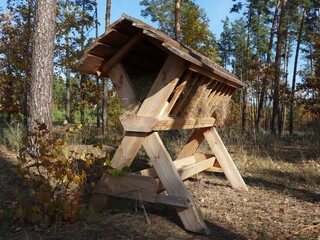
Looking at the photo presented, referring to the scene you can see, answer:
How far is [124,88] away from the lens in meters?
4.01

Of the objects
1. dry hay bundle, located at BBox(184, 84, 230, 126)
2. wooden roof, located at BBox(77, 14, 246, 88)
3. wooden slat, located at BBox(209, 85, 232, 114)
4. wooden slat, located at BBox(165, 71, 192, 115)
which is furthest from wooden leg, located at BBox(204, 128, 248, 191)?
wooden slat, located at BBox(165, 71, 192, 115)

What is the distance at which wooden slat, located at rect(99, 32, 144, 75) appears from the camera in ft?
12.6

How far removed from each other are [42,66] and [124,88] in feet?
8.98

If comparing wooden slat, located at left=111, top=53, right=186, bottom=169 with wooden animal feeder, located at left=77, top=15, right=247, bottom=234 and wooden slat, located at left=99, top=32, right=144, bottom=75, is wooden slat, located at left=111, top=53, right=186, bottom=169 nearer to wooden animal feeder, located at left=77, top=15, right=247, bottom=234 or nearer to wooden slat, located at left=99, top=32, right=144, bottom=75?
wooden animal feeder, located at left=77, top=15, right=247, bottom=234

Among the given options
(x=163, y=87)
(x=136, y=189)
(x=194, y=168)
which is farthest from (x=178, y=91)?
(x=194, y=168)

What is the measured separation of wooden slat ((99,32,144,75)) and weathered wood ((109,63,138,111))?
75 millimetres

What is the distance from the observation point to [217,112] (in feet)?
18.7

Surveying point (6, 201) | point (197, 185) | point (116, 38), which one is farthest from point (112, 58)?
point (197, 185)

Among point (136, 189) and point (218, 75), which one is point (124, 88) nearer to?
point (136, 189)

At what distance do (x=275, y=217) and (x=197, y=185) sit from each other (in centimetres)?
176

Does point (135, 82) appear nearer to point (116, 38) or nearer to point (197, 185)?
point (116, 38)

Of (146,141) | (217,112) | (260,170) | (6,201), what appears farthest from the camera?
(260,170)

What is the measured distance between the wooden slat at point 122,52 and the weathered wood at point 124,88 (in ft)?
0.25

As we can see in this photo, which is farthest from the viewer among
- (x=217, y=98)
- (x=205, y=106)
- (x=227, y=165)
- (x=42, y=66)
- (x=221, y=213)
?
(x=42, y=66)
